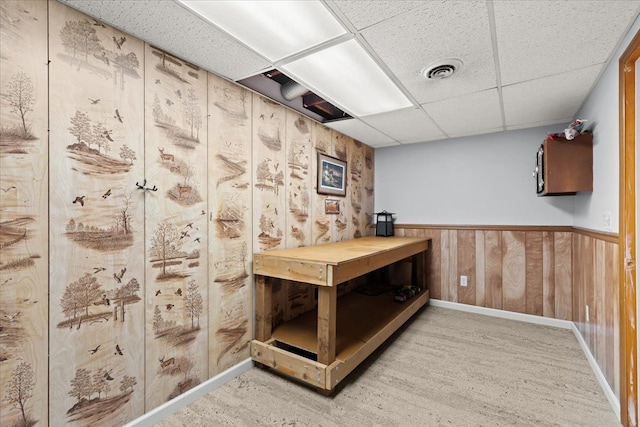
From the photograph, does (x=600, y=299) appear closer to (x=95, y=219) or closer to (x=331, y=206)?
(x=331, y=206)

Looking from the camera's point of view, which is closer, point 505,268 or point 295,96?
point 295,96

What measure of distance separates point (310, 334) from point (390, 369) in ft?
2.20

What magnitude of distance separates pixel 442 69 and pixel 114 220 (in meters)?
2.17

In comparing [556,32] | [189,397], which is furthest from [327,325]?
[556,32]

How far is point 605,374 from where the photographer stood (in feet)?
6.46

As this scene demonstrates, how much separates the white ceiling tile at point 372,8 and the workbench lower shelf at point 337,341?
2024mm

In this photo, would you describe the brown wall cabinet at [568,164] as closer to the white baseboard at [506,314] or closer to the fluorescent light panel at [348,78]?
the fluorescent light panel at [348,78]

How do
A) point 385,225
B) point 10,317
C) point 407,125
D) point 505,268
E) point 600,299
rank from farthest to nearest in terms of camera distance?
1. point 385,225
2. point 505,268
3. point 407,125
4. point 600,299
5. point 10,317

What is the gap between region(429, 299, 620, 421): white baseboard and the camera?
1849 mm

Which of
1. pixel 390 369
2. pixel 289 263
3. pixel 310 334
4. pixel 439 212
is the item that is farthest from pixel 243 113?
pixel 439 212

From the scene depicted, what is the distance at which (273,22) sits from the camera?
1.50 m

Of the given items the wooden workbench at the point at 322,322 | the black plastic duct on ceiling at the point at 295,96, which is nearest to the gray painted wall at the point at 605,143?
the wooden workbench at the point at 322,322

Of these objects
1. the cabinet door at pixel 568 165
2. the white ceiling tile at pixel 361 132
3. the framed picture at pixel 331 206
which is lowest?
the framed picture at pixel 331 206

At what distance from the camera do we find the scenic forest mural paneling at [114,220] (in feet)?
4.09
